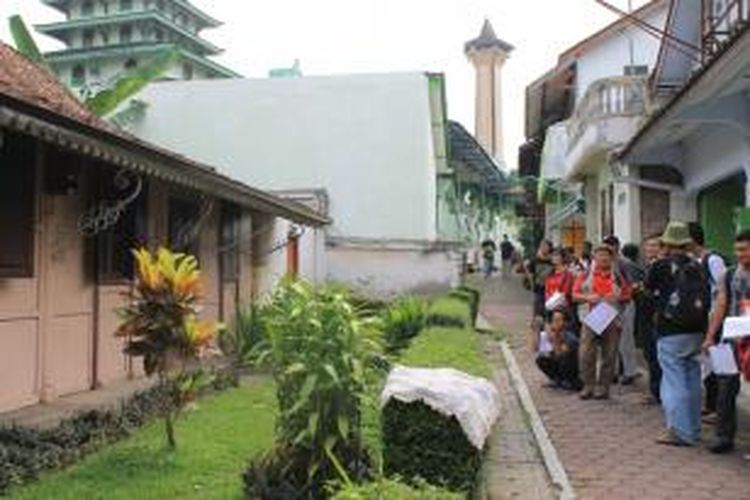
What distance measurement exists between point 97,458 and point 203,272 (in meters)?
7.59

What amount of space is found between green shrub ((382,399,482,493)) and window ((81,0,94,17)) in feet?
199

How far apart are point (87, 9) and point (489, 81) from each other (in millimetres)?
30010

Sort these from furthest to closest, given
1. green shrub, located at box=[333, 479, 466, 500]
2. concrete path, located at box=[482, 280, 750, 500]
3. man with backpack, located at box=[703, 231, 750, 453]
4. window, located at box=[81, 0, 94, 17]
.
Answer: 1. window, located at box=[81, 0, 94, 17]
2. man with backpack, located at box=[703, 231, 750, 453]
3. concrete path, located at box=[482, 280, 750, 500]
4. green shrub, located at box=[333, 479, 466, 500]

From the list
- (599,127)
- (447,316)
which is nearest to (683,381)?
(447,316)

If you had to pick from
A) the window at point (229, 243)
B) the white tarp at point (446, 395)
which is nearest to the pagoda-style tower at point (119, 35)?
the window at point (229, 243)

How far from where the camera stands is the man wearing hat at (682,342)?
30.5ft

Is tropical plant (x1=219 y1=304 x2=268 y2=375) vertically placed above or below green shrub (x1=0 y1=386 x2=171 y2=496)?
above

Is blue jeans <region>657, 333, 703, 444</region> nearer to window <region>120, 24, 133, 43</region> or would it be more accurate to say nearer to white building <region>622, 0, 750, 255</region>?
white building <region>622, 0, 750, 255</region>

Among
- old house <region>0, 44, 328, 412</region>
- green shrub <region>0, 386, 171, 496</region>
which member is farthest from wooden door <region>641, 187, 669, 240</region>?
green shrub <region>0, 386, 171, 496</region>

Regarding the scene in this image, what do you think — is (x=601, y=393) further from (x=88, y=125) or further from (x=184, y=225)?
(x=88, y=125)

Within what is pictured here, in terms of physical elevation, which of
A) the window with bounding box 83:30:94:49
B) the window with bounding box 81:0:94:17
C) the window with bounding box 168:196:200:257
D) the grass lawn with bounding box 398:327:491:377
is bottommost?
A: the grass lawn with bounding box 398:327:491:377

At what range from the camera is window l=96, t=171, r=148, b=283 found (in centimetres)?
1166

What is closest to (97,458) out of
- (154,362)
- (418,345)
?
(154,362)

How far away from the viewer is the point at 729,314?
8805 mm
